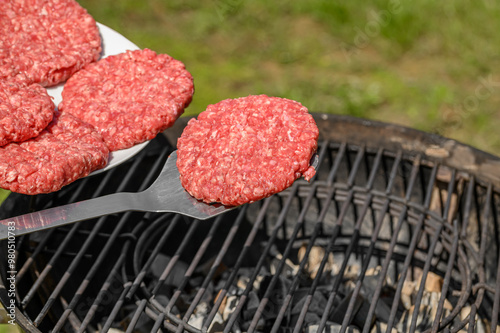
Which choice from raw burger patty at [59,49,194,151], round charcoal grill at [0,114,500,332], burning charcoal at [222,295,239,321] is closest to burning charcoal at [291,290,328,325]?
round charcoal grill at [0,114,500,332]

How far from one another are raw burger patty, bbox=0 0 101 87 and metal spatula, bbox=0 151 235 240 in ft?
1.97

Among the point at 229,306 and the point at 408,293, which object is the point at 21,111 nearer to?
the point at 229,306

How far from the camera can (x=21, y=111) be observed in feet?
5.82

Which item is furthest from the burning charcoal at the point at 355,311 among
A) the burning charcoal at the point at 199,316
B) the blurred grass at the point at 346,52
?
the blurred grass at the point at 346,52

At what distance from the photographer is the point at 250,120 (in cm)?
182

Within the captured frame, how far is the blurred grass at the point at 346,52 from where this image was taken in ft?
13.2

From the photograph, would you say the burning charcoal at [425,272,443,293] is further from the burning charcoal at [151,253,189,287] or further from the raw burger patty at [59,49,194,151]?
the raw burger patty at [59,49,194,151]

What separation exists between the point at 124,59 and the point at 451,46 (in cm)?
326

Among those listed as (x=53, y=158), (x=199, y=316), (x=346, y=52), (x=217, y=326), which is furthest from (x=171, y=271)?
(x=346, y=52)

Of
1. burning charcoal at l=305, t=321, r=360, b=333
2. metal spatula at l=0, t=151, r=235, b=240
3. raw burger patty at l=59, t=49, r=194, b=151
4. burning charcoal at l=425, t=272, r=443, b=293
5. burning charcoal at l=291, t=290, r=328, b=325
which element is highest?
raw burger patty at l=59, t=49, r=194, b=151

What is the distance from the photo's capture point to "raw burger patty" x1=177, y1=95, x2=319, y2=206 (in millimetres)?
1694

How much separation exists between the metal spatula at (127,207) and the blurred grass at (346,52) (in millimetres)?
2207

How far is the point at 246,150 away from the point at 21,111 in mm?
771

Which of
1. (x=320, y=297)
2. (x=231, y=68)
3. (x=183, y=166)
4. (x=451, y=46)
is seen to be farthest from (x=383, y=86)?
(x=183, y=166)
